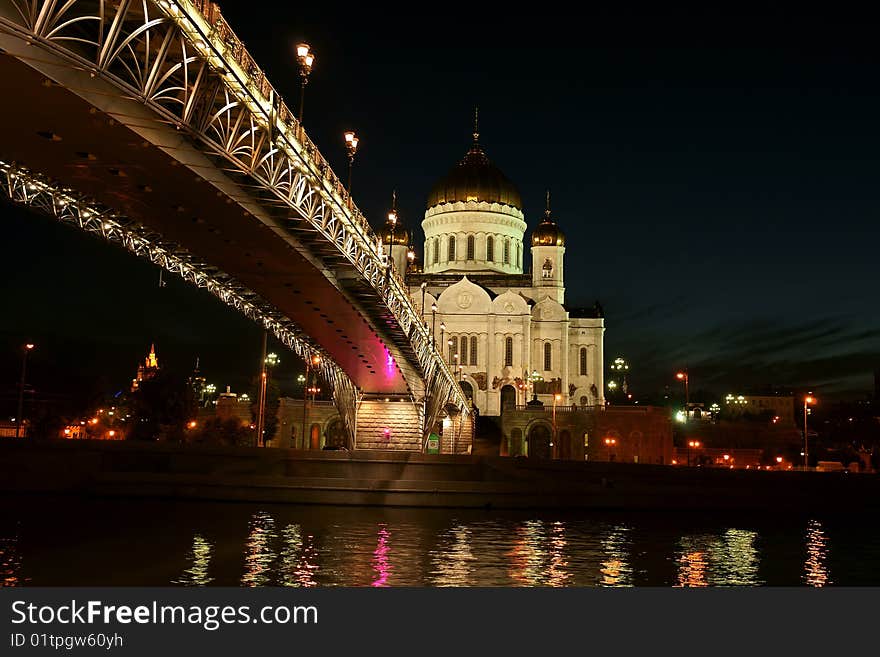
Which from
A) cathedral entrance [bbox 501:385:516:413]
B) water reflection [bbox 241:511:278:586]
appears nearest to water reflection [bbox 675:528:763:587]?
water reflection [bbox 241:511:278:586]

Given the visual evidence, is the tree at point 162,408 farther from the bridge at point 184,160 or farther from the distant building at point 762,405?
the distant building at point 762,405

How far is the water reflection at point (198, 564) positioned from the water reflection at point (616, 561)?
9365mm

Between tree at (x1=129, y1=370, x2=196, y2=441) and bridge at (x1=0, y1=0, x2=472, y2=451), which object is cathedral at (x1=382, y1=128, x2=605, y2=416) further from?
bridge at (x1=0, y1=0, x2=472, y2=451)

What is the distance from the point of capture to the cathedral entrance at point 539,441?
252 feet

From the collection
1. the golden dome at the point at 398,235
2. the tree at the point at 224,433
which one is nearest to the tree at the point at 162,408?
the tree at the point at 224,433

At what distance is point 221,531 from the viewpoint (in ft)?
Answer: 102

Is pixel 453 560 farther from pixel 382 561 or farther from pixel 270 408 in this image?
pixel 270 408

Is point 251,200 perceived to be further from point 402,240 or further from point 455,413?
point 402,240

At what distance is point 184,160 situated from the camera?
1962 centimetres

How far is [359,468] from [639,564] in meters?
21.7

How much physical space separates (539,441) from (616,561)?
5114cm

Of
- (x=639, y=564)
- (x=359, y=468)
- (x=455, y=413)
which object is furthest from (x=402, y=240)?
(x=639, y=564)

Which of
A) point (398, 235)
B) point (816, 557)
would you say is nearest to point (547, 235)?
point (398, 235)

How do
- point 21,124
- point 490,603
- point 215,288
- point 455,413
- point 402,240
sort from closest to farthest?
1. point 21,124
2. point 490,603
3. point 215,288
4. point 455,413
5. point 402,240
